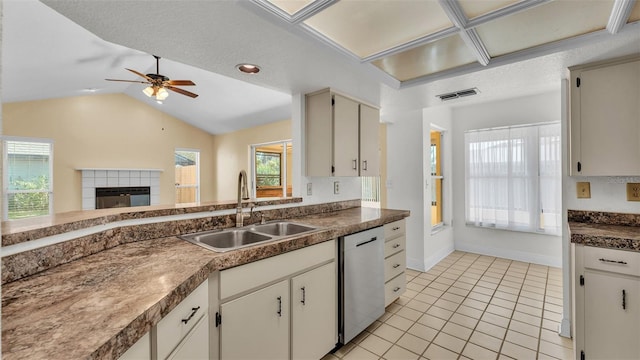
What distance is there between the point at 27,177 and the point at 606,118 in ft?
23.3

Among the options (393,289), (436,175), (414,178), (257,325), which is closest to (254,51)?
(257,325)

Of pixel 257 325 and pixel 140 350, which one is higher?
pixel 140 350

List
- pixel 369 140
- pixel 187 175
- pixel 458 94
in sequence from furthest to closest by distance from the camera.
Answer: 1. pixel 187 175
2. pixel 369 140
3. pixel 458 94

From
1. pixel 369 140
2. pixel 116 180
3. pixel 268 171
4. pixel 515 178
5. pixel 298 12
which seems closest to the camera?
pixel 298 12

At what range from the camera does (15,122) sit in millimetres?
4516

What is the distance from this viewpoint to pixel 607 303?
5.54ft

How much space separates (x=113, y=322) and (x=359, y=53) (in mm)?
1961

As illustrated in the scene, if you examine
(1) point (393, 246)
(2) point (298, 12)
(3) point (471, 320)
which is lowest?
(3) point (471, 320)

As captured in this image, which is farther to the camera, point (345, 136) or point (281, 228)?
point (345, 136)

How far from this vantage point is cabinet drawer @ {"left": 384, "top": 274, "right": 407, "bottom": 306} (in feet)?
8.56

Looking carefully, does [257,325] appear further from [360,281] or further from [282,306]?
[360,281]

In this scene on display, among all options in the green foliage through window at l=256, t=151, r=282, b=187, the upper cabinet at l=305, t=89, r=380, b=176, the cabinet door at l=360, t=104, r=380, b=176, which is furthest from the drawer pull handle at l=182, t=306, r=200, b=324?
the green foliage through window at l=256, t=151, r=282, b=187

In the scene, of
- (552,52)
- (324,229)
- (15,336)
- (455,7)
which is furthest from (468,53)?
(15,336)

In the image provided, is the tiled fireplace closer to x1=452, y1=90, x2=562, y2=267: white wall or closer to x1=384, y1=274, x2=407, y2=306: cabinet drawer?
x1=384, y1=274, x2=407, y2=306: cabinet drawer
